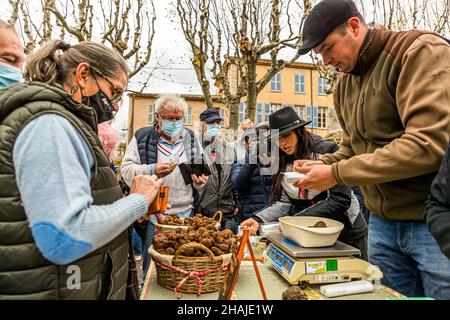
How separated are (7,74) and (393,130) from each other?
229cm

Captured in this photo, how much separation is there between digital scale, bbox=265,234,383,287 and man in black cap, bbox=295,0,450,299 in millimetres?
297

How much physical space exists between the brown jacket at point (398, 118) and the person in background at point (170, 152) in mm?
1833

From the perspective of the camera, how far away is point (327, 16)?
168 cm

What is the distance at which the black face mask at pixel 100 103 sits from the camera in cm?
142

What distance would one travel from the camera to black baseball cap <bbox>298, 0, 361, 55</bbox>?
1.67m

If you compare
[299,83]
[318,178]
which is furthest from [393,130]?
[299,83]

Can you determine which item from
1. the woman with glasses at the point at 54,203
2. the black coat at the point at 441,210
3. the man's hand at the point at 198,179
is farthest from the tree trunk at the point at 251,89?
the woman with glasses at the point at 54,203

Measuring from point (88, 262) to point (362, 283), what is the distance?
123 centimetres

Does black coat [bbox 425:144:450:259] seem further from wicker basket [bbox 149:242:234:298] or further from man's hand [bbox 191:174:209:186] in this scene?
man's hand [bbox 191:174:209:186]

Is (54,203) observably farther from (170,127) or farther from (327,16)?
(170,127)

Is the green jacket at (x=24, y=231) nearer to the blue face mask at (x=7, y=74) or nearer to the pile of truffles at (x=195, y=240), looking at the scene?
the pile of truffles at (x=195, y=240)

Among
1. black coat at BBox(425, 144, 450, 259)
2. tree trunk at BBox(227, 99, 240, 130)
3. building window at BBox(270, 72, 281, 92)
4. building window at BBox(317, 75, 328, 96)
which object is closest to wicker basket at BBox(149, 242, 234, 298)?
black coat at BBox(425, 144, 450, 259)
